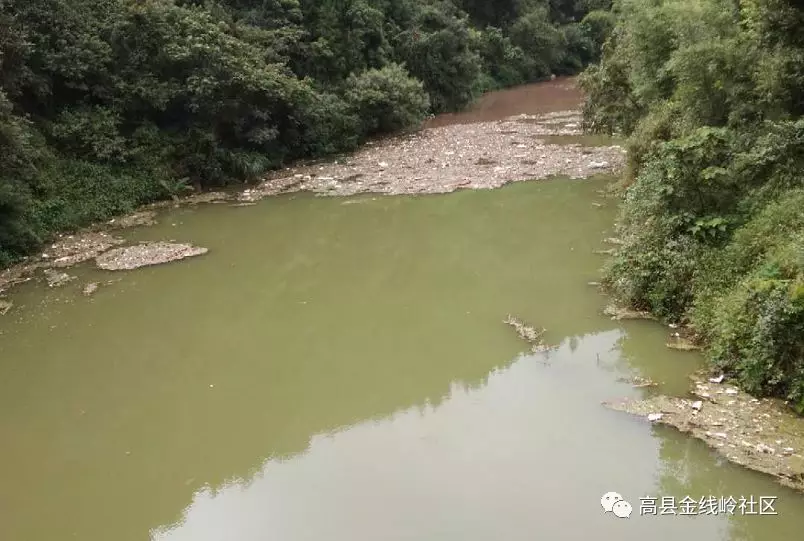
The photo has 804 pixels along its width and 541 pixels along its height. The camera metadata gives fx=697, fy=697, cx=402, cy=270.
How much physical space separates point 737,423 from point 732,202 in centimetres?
376

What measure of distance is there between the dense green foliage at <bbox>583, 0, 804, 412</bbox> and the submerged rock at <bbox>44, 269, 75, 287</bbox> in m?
8.96

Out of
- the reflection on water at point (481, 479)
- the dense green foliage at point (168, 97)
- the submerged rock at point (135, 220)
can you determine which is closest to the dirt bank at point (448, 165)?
the dense green foliage at point (168, 97)

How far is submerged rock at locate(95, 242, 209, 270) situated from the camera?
12570mm

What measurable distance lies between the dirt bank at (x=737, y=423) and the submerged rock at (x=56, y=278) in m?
9.27

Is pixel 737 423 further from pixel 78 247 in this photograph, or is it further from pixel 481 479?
pixel 78 247

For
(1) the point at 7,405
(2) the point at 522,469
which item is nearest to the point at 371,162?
(1) the point at 7,405

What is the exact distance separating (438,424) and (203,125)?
1320 cm

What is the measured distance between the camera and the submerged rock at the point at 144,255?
12.6 m

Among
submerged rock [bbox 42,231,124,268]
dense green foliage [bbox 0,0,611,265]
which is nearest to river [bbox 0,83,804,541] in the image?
submerged rock [bbox 42,231,124,268]

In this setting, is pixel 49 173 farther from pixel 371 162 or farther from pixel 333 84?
pixel 333 84

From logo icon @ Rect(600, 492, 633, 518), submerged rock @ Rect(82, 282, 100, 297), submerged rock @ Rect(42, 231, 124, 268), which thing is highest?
submerged rock @ Rect(42, 231, 124, 268)

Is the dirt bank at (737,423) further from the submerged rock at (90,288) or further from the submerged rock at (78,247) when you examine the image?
the submerged rock at (78,247)

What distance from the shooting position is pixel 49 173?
15.1 metres

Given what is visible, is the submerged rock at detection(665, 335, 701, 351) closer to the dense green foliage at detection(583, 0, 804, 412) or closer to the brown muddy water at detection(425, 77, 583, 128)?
the dense green foliage at detection(583, 0, 804, 412)
